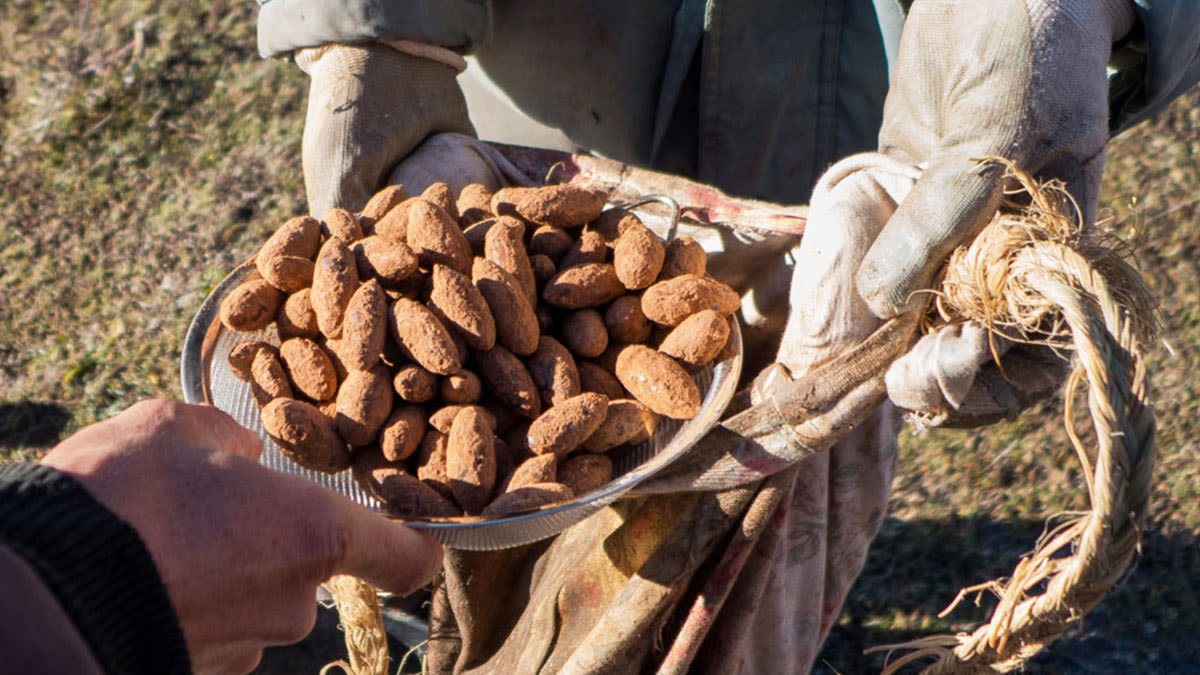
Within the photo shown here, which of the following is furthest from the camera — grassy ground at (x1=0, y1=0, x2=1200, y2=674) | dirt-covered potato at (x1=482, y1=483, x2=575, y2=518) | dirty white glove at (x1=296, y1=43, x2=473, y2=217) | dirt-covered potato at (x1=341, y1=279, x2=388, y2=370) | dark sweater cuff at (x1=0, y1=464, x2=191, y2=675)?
grassy ground at (x1=0, y1=0, x2=1200, y2=674)

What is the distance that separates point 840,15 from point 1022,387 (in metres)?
0.64

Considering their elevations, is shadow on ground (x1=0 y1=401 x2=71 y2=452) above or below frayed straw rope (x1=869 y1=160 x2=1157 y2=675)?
below

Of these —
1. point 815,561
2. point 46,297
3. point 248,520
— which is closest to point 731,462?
point 815,561

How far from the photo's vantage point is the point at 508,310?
1.16 meters

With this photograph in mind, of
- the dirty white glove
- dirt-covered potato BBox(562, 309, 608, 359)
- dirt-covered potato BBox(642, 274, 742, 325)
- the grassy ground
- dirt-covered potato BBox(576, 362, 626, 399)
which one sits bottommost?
the grassy ground

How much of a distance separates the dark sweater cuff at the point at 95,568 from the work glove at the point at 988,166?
683mm

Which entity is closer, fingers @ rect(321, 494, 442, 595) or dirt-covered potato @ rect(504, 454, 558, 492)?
fingers @ rect(321, 494, 442, 595)

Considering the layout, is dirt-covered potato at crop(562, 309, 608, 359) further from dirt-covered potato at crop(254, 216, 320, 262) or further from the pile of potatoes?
dirt-covered potato at crop(254, 216, 320, 262)

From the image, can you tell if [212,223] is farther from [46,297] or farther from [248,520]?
[248,520]

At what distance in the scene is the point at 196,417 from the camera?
85 centimetres

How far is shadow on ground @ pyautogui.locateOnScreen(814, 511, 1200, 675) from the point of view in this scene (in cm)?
179

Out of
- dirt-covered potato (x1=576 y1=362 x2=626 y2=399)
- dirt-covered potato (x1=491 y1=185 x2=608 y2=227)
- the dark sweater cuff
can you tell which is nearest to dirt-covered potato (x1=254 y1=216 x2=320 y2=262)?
dirt-covered potato (x1=491 y1=185 x2=608 y2=227)

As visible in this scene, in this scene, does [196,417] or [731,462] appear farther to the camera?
[731,462]

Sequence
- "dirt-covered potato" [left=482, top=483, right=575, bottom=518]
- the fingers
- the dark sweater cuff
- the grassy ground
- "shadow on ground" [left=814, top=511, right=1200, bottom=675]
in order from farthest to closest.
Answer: the grassy ground → "shadow on ground" [left=814, top=511, right=1200, bottom=675] → "dirt-covered potato" [left=482, top=483, right=575, bottom=518] → the fingers → the dark sweater cuff
